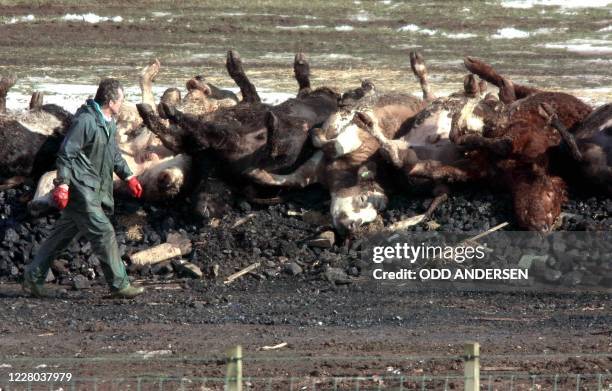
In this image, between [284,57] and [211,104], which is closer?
[211,104]

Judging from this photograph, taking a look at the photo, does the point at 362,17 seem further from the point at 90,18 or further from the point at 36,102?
the point at 36,102

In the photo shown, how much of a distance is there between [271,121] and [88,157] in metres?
2.28

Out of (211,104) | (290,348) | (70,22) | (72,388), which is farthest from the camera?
(70,22)

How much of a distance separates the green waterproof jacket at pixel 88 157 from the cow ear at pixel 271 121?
193 centimetres

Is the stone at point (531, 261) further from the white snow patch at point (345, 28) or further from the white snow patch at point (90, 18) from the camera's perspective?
the white snow patch at point (90, 18)

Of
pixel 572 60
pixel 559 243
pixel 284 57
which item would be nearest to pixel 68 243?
pixel 559 243

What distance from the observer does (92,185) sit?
471 inches

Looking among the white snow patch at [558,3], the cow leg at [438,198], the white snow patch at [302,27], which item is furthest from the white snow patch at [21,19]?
the cow leg at [438,198]

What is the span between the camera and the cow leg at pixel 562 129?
13.4 m

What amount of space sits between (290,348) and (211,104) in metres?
5.63

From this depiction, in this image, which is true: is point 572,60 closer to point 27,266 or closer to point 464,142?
point 464,142

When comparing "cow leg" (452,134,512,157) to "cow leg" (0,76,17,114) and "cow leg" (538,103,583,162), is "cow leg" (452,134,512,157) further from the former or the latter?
"cow leg" (0,76,17,114)

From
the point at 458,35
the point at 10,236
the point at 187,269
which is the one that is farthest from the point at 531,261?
the point at 458,35

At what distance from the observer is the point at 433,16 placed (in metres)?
29.7
